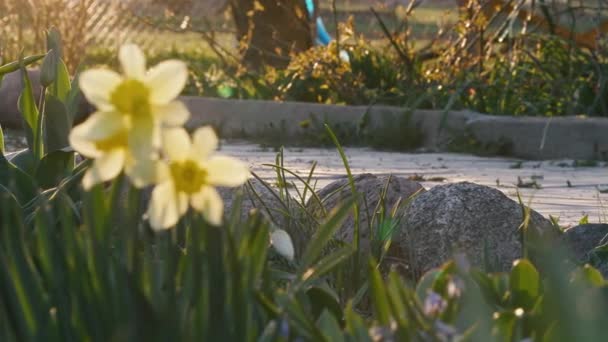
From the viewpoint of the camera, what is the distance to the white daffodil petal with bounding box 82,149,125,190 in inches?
44.1

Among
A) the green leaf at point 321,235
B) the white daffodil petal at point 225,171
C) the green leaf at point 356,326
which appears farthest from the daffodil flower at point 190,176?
the green leaf at point 321,235

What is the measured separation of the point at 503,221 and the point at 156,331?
1.78m

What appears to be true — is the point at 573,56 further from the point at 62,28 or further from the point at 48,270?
the point at 48,270

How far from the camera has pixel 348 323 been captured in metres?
1.38

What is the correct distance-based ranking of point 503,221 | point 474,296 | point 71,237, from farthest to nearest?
point 503,221 < point 71,237 < point 474,296

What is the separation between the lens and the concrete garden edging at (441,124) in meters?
6.81

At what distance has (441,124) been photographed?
7246mm

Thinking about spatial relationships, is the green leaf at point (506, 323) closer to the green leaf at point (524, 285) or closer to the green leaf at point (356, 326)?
the green leaf at point (356, 326)

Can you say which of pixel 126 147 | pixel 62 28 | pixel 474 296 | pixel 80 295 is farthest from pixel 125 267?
pixel 62 28

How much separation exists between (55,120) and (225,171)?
5.53ft

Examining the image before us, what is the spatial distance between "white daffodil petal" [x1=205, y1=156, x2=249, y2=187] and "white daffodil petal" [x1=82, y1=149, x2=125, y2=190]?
3.6 inches

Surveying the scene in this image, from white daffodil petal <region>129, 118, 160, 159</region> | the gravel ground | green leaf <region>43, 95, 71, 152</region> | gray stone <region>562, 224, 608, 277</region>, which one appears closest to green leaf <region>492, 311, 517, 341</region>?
white daffodil petal <region>129, 118, 160, 159</region>

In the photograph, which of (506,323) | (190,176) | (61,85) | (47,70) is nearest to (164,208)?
(190,176)

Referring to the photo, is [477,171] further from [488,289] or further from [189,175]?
[189,175]
